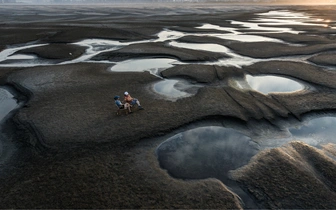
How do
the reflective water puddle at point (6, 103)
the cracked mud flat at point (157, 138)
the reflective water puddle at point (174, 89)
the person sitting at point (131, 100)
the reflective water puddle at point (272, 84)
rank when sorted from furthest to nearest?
the reflective water puddle at point (272, 84)
the reflective water puddle at point (174, 89)
the reflective water puddle at point (6, 103)
the person sitting at point (131, 100)
the cracked mud flat at point (157, 138)

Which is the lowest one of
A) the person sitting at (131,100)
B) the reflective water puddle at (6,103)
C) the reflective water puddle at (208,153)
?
the reflective water puddle at (6,103)

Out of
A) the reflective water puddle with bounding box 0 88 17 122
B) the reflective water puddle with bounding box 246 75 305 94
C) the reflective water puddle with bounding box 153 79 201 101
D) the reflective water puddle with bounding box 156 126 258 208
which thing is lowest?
the reflective water puddle with bounding box 0 88 17 122

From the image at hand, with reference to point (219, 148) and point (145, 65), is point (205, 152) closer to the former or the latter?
point (219, 148)

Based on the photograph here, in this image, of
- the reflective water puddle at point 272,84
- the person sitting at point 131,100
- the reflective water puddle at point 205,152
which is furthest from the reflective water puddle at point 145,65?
the reflective water puddle at point 205,152

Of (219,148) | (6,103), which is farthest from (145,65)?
(219,148)

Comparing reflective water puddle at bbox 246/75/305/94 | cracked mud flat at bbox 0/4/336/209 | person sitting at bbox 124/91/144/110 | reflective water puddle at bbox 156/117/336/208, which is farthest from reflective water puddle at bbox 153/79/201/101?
reflective water puddle at bbox 246/75/305/94

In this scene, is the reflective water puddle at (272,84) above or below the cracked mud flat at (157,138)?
above

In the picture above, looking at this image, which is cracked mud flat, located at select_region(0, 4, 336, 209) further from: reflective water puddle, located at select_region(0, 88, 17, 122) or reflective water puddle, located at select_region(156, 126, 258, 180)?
reflective water puddle, located at select_region(0, 88, 17, 122)

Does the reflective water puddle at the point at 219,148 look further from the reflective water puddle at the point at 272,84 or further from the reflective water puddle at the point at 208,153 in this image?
the reflective water puddle at the point at 272,84

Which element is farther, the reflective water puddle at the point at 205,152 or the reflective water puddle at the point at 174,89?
the reflective water puddle at the point at 174,89
